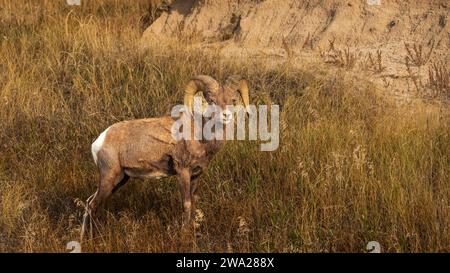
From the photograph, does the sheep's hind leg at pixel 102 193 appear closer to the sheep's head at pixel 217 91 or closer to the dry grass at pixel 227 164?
the dry grass at pixel 227 164

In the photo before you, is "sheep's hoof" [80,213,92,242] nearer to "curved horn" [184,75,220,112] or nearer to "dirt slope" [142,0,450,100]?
"curved horn" [184,75,220,112]

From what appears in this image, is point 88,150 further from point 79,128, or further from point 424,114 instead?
point 424,114

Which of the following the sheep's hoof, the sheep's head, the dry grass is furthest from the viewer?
the sheep's hoof

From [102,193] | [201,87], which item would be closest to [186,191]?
[102,193]

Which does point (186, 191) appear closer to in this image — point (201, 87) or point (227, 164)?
point (201, 87)

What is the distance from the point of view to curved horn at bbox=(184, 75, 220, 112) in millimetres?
5914

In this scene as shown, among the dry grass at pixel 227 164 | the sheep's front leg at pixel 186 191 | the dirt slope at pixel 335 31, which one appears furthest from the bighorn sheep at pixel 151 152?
the dirt slope at pixel 335 31

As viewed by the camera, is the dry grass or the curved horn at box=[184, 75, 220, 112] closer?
the curved horn at box=[184, 75, 220, 112]

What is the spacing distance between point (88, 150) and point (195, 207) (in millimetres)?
1715

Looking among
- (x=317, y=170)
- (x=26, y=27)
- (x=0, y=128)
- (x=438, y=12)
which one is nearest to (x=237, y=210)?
(x=317, y=170)

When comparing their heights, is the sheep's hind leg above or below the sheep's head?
below

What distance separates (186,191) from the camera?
614 cm

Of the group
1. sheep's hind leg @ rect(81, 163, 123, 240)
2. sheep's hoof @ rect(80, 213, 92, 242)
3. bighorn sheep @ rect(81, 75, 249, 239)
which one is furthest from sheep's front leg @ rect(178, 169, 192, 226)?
sheep's hoof @ rect(80, 213, 92, 242)

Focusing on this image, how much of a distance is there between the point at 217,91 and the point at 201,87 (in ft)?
0.49
